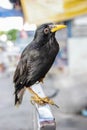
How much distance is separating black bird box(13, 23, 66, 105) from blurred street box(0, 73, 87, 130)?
1852 millimetres

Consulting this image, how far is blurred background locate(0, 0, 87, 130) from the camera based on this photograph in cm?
538

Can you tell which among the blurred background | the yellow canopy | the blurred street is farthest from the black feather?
the yellow canopy

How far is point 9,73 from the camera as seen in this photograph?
770 centimetres

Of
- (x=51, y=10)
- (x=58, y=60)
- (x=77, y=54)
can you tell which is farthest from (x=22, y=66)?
(x=58, y=60)

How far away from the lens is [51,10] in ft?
20.6

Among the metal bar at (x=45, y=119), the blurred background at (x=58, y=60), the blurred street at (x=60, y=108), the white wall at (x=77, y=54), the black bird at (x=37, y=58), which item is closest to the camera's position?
the metal bar at (x=45, y=119)

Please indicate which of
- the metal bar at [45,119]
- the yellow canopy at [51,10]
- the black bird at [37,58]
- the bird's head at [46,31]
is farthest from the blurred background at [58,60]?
the metal bar at [45,119]

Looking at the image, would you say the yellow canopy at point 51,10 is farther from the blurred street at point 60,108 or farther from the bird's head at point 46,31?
the bird's head at point 46,31

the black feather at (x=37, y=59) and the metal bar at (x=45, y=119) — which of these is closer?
the metal bar at (x=45, y=119)

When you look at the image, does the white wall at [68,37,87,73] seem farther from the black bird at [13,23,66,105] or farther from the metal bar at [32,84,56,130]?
the metal bar at [32,84,56,130]

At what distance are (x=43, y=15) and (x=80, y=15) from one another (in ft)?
1.50

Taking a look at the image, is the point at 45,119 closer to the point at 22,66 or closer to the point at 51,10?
the point at 22,66

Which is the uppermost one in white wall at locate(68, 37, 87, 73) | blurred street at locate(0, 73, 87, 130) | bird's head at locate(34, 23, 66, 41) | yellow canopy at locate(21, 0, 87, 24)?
bird's head at locate(34, 23, 66, 41)

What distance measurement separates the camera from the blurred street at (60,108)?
4965mm
